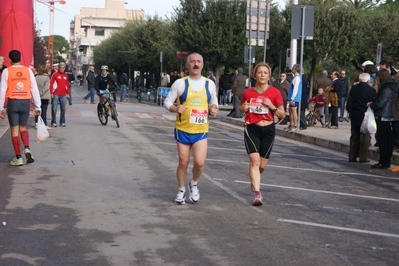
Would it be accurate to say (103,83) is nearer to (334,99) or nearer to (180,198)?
(334,99)

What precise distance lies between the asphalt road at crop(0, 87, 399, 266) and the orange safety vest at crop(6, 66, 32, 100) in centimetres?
117

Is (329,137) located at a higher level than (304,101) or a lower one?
lower

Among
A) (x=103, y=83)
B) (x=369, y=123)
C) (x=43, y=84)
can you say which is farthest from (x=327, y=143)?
(x=43, y=84)

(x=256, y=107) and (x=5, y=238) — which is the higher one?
(x=256, y=107)

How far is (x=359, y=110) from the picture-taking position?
553 inches

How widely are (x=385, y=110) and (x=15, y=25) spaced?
15.4 metres

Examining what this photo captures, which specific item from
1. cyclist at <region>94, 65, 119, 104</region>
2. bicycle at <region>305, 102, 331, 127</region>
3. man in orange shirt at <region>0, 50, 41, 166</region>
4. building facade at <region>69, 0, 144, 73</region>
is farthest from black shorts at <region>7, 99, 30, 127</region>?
building facade at <region>69, 0, 144, 73</region>

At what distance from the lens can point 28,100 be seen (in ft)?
39.1

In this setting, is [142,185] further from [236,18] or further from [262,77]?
[236,18]

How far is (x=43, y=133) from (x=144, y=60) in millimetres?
51005

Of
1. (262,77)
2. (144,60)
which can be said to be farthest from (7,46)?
(144,60)

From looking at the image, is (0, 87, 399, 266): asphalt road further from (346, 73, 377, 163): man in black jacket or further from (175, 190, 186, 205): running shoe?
(346, 73, 377, 163): man in black jacket

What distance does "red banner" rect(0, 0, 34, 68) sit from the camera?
2431 cm

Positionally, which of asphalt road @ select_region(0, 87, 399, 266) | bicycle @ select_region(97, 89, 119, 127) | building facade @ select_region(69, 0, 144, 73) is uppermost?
building facade @ select_region(69, 0, 144, 73)
